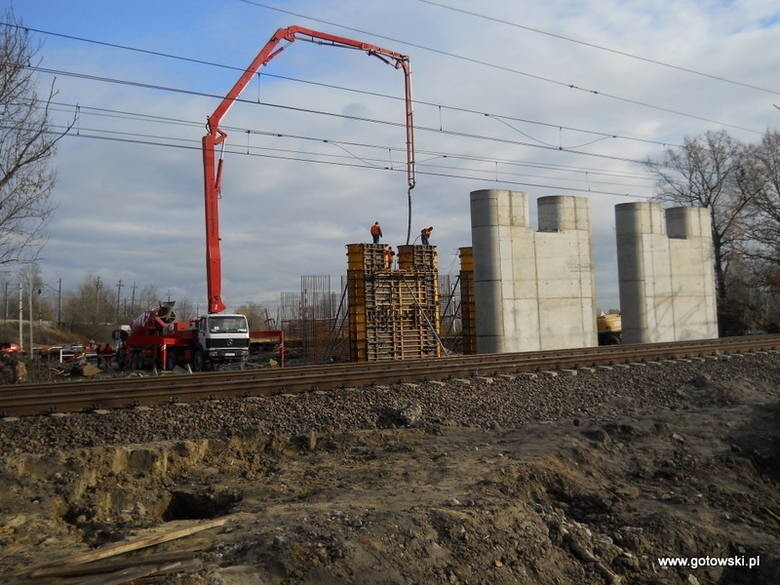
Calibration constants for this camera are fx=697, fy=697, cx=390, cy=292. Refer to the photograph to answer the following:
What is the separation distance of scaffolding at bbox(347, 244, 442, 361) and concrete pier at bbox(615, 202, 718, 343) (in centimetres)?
1029

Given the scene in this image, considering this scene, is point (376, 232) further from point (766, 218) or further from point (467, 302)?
point (766, 218)

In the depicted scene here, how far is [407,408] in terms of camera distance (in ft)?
39.2

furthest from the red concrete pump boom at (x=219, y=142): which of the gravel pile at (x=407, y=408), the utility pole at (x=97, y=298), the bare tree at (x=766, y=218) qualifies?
the utility pole at (x=97, y=298)

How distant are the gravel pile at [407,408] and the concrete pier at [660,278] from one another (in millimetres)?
14419

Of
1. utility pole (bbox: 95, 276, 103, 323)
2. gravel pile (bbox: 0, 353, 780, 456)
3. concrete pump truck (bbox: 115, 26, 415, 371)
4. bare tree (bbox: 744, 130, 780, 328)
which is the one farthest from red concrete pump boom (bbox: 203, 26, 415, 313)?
utility pole (bbox: 95, 276, 103, 323)

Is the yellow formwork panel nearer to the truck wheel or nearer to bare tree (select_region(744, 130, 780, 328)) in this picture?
the truck wheel

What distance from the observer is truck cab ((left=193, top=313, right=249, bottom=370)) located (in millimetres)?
24625

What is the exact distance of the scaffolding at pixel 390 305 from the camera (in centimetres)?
2669

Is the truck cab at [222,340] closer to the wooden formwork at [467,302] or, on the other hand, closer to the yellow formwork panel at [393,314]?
the yellow formwork panel at [393,314]

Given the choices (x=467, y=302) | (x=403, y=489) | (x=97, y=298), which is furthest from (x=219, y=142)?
(x=97, y=298)

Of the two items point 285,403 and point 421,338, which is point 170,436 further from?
point 421,338

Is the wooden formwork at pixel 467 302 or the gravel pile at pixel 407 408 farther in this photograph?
the wooden formwork at pixel 467 302

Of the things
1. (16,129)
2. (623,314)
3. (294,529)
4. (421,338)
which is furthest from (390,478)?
(623,314)

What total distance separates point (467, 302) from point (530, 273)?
3.75m
